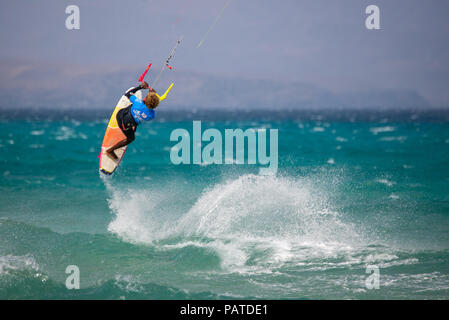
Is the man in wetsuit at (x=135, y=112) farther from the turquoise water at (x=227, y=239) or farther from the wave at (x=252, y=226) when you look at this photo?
the wave at (x=252, y=226)

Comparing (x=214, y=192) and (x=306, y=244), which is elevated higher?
(x=214, y=192)

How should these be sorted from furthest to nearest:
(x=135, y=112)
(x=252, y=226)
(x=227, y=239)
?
(x=252, y=226), (x=227, y=239), (x=135, y=112)

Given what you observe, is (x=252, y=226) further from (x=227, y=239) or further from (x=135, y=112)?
(x=135, y=112)

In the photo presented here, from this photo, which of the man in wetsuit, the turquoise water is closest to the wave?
the turquoise water

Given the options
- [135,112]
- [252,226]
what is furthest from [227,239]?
[135,112]

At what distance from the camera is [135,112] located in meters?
9.06

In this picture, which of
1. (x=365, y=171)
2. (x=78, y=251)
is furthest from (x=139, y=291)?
(x=365, y=171)

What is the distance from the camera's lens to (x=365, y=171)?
2375 centimetres

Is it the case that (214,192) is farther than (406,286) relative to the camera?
Yes

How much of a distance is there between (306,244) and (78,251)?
15.8 ft

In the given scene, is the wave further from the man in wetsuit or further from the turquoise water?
the man in wetsuit

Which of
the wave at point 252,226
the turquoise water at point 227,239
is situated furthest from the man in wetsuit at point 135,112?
the wave at point 252,226
